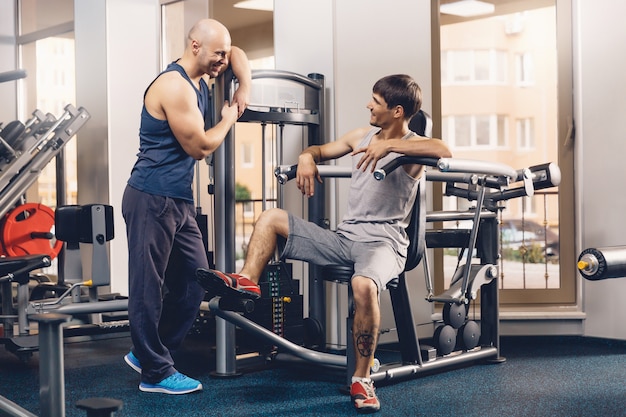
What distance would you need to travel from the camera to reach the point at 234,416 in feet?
9.00

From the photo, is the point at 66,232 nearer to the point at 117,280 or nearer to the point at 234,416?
the point at 234,416

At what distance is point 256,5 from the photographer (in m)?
6.28

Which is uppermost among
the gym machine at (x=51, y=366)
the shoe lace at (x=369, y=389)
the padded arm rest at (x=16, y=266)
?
the padded arm rest at (x=16, y=266)

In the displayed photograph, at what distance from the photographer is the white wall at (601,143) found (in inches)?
162

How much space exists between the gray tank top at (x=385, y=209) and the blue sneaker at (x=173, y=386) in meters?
0.88

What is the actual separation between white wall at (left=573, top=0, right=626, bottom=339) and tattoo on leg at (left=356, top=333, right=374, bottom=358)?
1.88 m

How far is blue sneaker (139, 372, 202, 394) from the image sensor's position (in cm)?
303

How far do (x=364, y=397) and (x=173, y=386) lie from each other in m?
0.80

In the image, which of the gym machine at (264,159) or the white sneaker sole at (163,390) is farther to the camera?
the gym machine at (264,159)

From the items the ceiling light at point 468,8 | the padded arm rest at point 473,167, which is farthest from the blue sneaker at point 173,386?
the ceiling light at point 468,8

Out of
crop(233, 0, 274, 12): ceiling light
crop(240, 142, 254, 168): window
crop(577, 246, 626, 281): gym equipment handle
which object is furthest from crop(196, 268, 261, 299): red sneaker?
crop(240, 142, 254, 168): window

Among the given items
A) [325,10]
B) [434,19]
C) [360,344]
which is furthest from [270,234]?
[434,19]

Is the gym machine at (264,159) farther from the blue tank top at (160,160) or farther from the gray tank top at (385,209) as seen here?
the gray tank top at (385,209)

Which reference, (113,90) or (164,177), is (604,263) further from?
(113,90)
